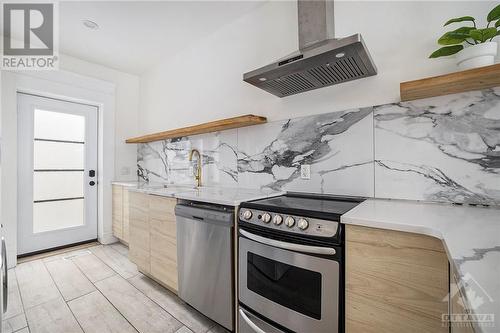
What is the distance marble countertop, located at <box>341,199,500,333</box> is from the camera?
41 cm

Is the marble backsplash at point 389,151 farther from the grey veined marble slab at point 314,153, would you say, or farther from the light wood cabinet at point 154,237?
the light wood cabinet at point 154,237

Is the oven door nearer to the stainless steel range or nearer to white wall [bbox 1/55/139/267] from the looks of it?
the stainless steel range

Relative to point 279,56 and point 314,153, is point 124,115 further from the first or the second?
point 314,153

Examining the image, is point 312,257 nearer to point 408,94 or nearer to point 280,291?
point 280,291

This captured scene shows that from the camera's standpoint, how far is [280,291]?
3.94 feet

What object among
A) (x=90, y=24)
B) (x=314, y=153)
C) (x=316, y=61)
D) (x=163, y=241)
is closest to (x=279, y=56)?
(x=316, y=61)

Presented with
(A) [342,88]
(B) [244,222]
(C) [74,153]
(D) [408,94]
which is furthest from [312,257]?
(C) [74,153]

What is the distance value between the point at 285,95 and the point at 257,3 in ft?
3.17

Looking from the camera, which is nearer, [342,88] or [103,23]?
[342,88]

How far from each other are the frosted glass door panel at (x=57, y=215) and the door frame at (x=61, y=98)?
25 cm

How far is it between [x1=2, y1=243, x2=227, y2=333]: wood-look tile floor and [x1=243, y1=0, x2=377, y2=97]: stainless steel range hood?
1.80 meters

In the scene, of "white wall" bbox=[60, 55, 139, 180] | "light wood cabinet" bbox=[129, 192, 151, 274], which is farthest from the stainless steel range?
"white wall" bbox=[60, 55, 139, 180]

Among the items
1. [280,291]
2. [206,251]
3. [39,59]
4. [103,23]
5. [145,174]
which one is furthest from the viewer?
[145,174]

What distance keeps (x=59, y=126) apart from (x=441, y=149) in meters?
4.10
